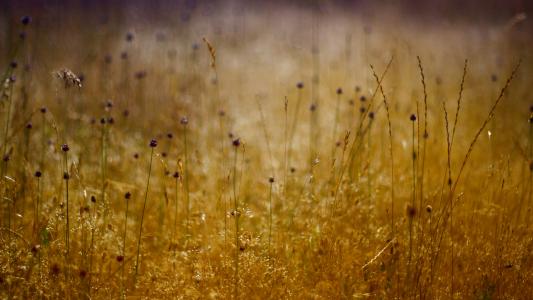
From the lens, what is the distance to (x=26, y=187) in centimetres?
268

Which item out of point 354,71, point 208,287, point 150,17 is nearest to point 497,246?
point 208,287

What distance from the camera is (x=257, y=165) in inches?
137

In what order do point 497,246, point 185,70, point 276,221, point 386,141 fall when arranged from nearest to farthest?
point 497,246, point 276,221, point 386,141, point 185,70

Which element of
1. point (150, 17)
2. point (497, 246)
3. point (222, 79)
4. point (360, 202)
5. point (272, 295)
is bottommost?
point (272, 295)

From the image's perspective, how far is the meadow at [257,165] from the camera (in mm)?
2027

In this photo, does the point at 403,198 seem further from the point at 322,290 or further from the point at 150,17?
the point at 150,17

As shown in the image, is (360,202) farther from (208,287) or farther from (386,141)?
(386,141)

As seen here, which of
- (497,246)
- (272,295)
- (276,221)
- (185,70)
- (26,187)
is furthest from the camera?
(185,70)

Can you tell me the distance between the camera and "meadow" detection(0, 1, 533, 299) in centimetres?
203

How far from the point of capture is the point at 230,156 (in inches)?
148

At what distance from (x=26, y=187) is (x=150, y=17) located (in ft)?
16.0

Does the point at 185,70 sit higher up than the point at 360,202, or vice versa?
the point at 185,70

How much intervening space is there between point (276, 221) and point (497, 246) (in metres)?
1.01

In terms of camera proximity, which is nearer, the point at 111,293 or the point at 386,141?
the point at 111,293
